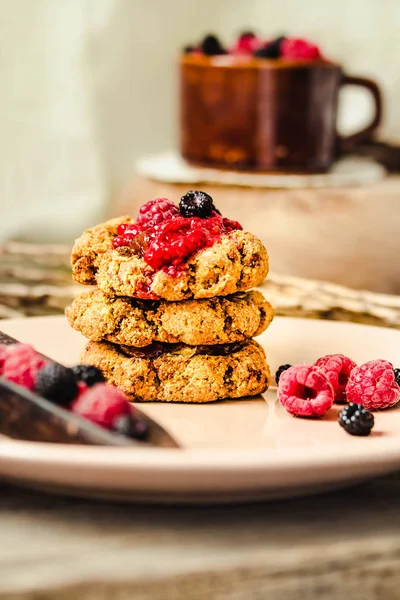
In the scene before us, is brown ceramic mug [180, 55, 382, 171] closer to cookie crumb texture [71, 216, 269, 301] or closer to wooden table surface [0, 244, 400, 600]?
cookie crumb texture [71, 216, 269, 301]

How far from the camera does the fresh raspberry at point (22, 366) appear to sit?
1.28 m

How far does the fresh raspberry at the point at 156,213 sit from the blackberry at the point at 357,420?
17.8 inches

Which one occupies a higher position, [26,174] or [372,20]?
[372,20]

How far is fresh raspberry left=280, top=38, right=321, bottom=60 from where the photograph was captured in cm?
292

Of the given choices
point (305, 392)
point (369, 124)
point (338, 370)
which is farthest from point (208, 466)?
point (369, 124)

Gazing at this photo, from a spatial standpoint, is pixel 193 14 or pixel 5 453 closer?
pixel 5 453

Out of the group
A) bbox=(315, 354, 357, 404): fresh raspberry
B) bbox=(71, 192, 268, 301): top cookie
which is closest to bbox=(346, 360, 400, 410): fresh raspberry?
bbox=(315, 354, 357, 404): fresh raspberry

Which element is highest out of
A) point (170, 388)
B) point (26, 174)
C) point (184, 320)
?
point (184, 320)

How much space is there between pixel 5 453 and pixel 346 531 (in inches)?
16.4

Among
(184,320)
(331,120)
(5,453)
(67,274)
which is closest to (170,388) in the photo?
(184,320)

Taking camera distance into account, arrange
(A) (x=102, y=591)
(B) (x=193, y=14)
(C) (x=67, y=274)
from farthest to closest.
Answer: (B) (x=193, y=14) < (C) (x=67, y=274) < (A) (x=102, y=591)

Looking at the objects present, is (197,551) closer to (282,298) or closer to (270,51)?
(282,298)

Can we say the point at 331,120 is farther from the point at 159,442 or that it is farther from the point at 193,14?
the point at 159,442

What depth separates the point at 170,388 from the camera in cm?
161
